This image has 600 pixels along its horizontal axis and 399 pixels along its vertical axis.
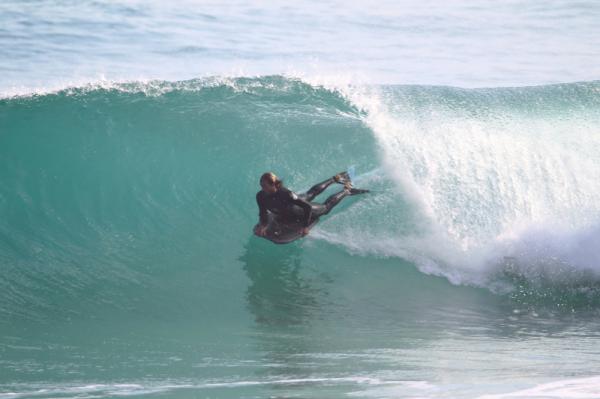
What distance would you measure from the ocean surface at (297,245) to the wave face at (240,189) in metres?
0.03

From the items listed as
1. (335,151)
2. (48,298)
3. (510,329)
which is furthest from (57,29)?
(510,329)

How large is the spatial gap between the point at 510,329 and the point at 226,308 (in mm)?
3096

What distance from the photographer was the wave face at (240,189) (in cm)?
1008

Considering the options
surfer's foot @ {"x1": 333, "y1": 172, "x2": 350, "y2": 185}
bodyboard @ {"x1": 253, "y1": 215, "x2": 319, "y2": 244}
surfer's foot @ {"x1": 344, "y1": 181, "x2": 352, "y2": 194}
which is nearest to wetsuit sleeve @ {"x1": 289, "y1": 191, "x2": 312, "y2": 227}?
bodyboard @ {"x1": 253, "y1": 215, "x2": 319, "y2": 244}

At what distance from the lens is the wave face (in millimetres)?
10078

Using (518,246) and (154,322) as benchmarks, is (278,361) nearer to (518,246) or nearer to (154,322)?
(154,322)

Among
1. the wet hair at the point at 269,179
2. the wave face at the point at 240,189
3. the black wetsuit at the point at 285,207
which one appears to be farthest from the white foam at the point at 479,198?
the wet hair at the point at 269,179

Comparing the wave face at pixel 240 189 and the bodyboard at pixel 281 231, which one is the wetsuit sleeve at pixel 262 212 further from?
the wave face at pixel 240 189

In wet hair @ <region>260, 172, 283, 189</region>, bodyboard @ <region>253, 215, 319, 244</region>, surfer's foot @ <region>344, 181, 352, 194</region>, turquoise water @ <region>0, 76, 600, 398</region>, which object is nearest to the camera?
turquoise water @ <region>0, 76, 600, 398</region>

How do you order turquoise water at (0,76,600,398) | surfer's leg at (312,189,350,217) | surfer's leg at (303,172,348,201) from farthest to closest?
surfer's leg at (303,172,348,201) < surfer's leg at (312,189,350,217) < turquoise water at (0,76,600,398)

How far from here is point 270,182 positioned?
8.59m

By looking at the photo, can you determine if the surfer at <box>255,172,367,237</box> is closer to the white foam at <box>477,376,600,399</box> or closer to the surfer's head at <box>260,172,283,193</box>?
the surfer's head at <box>260,172,283,193</box>

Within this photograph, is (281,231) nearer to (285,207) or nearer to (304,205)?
(285,207)

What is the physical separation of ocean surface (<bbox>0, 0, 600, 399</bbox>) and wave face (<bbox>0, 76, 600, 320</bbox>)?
0.11 feet
